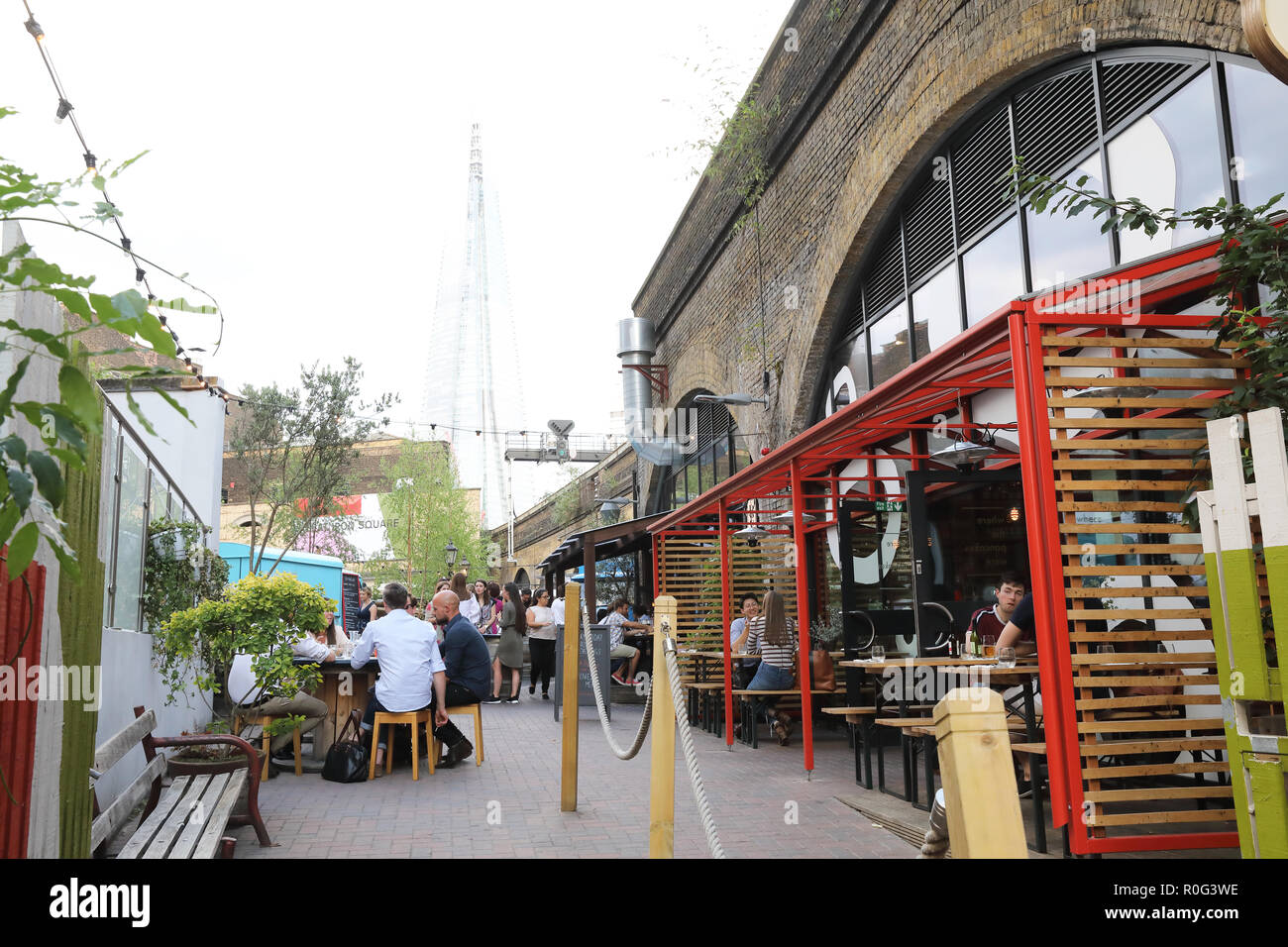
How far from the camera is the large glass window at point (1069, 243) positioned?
754 cm

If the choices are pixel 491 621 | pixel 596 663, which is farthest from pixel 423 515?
pixel 596 663

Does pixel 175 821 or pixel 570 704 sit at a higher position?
pixel 570 704

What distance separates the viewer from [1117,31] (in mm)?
6875

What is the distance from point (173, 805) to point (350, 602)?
21.5 metres

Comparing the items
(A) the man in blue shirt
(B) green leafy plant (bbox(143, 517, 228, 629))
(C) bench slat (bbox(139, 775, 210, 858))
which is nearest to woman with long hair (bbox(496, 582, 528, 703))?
(B) green leafy plant (bbox(143, 517, 228, 629))

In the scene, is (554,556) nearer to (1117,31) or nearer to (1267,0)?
(1117,31)

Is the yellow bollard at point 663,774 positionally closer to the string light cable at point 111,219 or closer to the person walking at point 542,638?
the string light cable at point 111,219

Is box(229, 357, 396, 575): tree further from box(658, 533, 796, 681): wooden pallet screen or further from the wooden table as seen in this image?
the wooden table

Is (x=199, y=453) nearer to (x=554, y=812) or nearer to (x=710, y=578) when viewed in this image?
(x=710, y=578)

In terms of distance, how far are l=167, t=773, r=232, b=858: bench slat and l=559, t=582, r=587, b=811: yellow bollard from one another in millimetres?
2124

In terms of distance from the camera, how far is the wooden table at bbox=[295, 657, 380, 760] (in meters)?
8.73

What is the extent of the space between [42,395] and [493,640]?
12966mm

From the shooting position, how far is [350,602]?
26.0 m

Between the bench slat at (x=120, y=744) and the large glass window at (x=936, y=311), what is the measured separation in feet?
25.0
